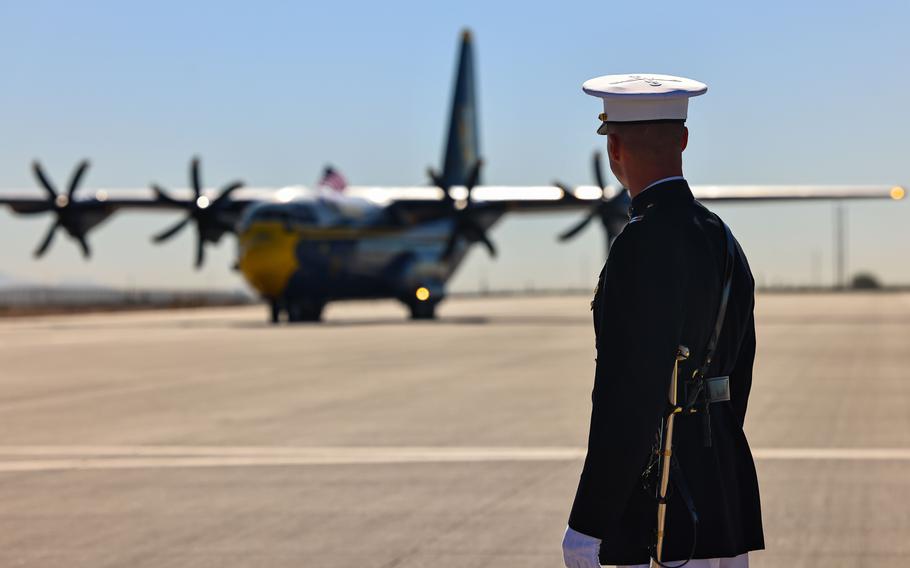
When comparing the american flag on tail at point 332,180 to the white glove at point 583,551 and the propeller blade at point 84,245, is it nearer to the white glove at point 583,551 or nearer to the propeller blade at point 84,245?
the propeller blade at point 84,245

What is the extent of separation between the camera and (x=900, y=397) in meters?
14.9

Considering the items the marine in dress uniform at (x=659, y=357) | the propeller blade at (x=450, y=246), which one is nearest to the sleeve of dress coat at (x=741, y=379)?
the marine in dress uniform at (x=659, y=357)

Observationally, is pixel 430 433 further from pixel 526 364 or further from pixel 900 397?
pixel 526 364

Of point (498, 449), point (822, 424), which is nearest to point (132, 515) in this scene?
point (498, 449)

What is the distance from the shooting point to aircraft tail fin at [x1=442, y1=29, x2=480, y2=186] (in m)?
53.5

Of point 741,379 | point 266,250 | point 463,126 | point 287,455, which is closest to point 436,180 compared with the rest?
point 266,250

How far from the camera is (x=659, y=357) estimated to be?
9.77 ft

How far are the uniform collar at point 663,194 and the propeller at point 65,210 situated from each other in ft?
131

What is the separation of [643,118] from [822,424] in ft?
31.7

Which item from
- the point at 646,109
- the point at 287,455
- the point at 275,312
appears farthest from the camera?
the point at 275,312

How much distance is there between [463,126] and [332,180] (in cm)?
1437

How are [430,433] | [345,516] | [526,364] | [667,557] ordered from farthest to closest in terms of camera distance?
[526,364], [430,433], [345,516], [667,557]

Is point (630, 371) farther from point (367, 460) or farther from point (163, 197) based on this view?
point (163, 197)

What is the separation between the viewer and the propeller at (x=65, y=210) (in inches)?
1642
